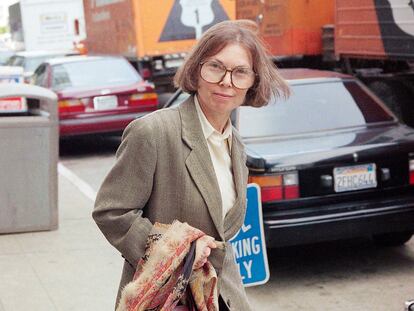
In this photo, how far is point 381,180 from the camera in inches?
234

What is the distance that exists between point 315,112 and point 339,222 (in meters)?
1.13

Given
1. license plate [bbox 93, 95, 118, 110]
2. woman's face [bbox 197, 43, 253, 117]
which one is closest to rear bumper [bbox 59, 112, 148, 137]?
license plate [bbox 93, 95, 118, 110]

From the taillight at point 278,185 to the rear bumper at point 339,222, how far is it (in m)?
0.12

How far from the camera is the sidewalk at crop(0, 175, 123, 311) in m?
5.50

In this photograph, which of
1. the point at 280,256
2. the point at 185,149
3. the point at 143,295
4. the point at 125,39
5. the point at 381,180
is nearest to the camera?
the point at 143,295

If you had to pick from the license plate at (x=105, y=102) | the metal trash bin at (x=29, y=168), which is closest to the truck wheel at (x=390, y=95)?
the license plate at (x=105, y=102)

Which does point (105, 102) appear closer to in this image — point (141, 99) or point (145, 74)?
point (141, 99)

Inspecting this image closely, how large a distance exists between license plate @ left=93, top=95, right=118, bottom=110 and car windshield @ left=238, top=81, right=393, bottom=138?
628cm

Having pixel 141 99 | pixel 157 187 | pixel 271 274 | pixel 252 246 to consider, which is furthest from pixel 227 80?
pixel 141 99

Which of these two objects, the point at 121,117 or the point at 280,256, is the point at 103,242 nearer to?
the point at 280,256

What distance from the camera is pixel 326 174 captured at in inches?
228

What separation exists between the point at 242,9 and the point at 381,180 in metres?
9.32

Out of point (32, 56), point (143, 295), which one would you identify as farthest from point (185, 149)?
point (32, 56)

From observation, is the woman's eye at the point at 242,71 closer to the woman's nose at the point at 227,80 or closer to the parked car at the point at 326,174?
the woman's nose at the point at 227,80
